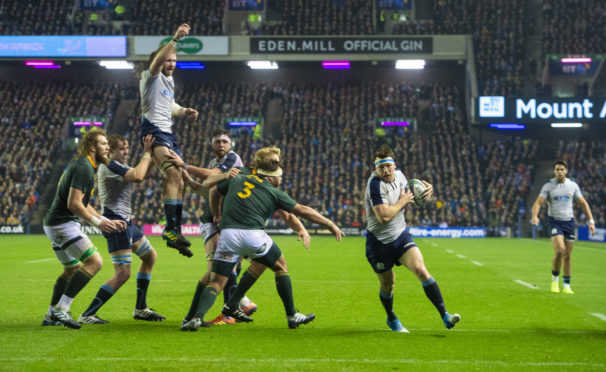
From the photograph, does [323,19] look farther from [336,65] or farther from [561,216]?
[561,216]

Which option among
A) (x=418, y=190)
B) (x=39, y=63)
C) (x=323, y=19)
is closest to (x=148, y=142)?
(x=418, y=190)

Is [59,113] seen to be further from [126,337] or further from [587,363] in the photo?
[587,363]

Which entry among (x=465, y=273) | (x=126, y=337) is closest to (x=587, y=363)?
(x=126, y=337)

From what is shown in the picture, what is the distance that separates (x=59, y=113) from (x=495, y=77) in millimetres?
29646

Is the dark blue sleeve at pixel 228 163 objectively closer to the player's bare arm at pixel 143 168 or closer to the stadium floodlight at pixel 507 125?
the player's bare arm at pixel 143 168

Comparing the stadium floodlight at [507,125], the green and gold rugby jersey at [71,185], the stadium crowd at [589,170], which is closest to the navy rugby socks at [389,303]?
the green and gold rugby jersey at [71,185]

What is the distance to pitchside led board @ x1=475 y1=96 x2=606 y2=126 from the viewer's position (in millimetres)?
41969

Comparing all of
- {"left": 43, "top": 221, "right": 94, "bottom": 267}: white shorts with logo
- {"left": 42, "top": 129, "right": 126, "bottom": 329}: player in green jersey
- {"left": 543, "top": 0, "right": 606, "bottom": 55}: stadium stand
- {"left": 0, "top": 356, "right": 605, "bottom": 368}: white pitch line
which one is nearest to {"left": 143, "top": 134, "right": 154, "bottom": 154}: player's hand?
{"left": 42, "top": 129, "right": 126, "bottom": 329}: player in green jersey

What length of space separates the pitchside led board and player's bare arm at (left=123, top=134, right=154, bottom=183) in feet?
117

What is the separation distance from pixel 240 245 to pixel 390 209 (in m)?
1.85

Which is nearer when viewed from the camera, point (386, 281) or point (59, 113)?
point (386, 281)

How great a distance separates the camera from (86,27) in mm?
50156

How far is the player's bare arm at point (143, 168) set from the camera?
8.85 m

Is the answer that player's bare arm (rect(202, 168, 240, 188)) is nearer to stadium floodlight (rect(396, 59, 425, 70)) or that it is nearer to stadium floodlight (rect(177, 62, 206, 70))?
stadium floodlight (rect(396, 59, 425, 70))
